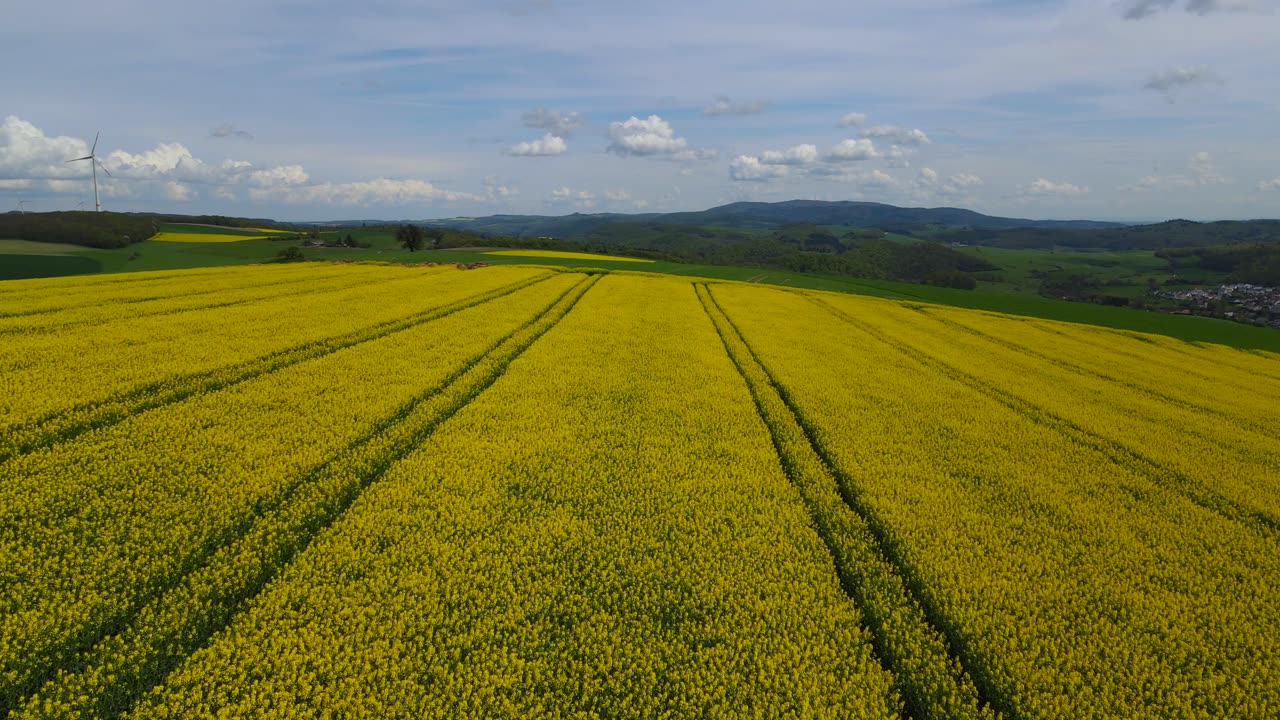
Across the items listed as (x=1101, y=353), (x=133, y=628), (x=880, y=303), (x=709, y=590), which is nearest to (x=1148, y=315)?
(x=880, y=303)

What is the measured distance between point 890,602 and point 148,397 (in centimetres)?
1778

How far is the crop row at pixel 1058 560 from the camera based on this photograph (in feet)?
25.0

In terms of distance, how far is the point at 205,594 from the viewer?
25.4ft

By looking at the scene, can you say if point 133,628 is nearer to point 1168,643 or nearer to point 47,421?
point 47,421

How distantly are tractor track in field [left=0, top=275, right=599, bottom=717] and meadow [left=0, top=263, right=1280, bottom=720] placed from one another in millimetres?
44

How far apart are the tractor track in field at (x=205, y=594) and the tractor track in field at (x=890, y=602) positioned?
9.23 m

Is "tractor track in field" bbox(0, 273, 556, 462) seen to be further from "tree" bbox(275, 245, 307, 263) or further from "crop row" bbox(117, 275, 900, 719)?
"tree" bbox(275, 245, 307, 263)

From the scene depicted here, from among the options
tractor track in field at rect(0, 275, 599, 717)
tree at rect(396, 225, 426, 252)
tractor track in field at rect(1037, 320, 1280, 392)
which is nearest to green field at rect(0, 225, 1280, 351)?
tractor track in field at rect(1037, 320, 1280, 392)

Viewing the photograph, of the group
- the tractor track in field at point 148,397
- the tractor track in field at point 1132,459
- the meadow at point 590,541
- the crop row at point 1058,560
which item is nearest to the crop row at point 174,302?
the meadow at point 590,541

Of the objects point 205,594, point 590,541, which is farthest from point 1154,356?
point 205,594

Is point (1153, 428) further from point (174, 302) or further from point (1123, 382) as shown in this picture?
point (174, 302)

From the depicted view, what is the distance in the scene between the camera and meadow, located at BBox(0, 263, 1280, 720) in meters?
6.92

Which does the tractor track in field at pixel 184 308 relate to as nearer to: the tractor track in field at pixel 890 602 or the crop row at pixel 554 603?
the crop row at pixel 554 603

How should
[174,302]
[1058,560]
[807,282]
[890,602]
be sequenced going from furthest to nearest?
[807,282]
[174,302]
[1058,560]
[890,602]
